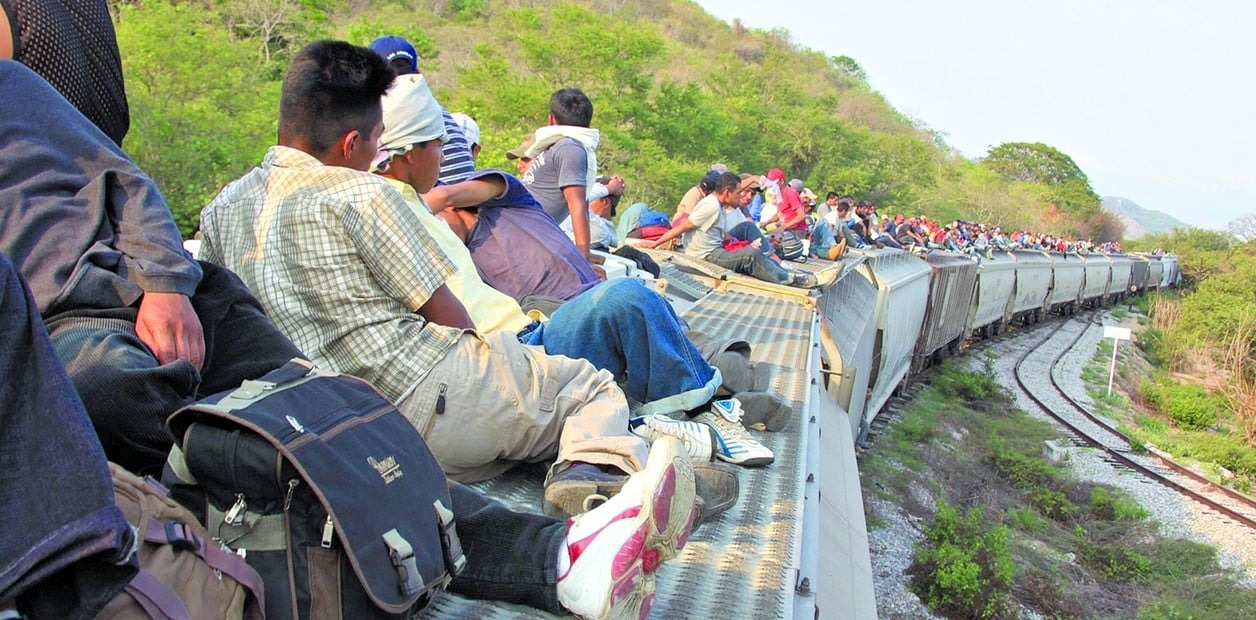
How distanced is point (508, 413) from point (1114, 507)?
1014 centimetres

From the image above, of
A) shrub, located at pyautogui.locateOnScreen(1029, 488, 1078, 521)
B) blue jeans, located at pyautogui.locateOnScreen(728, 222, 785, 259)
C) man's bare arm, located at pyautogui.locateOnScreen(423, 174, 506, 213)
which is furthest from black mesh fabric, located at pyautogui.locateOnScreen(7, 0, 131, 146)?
shrub, located at pyautogui.locateOnScreen(1029, 488, 1078, 521)

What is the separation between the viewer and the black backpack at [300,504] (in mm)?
1408

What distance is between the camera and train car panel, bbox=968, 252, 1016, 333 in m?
17.3

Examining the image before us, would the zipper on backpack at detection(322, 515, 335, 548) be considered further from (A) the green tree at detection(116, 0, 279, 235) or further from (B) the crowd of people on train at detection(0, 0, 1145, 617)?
(A) the green tree at detection(116, 0, 279, 235)

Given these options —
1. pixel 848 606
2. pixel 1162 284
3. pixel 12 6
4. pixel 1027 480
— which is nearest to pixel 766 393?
pixel 848 606

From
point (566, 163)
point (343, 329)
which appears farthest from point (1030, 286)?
point (343, 329)

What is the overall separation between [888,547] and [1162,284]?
128 ft

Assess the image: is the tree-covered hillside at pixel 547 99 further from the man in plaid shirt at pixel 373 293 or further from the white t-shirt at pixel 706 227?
the man in plaid shirt at pixel 373 293

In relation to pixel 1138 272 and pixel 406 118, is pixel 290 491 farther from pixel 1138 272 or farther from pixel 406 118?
pixel 1138 272

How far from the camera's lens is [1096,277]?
29781 mm

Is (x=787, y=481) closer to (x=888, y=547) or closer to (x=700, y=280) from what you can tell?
(x=700, y=280)

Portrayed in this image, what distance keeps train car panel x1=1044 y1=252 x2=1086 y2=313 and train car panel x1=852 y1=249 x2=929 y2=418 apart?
44.1 ft

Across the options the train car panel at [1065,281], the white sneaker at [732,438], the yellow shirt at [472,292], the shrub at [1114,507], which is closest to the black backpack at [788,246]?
the shrub at [1114,507]

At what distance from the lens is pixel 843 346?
6.87 m
